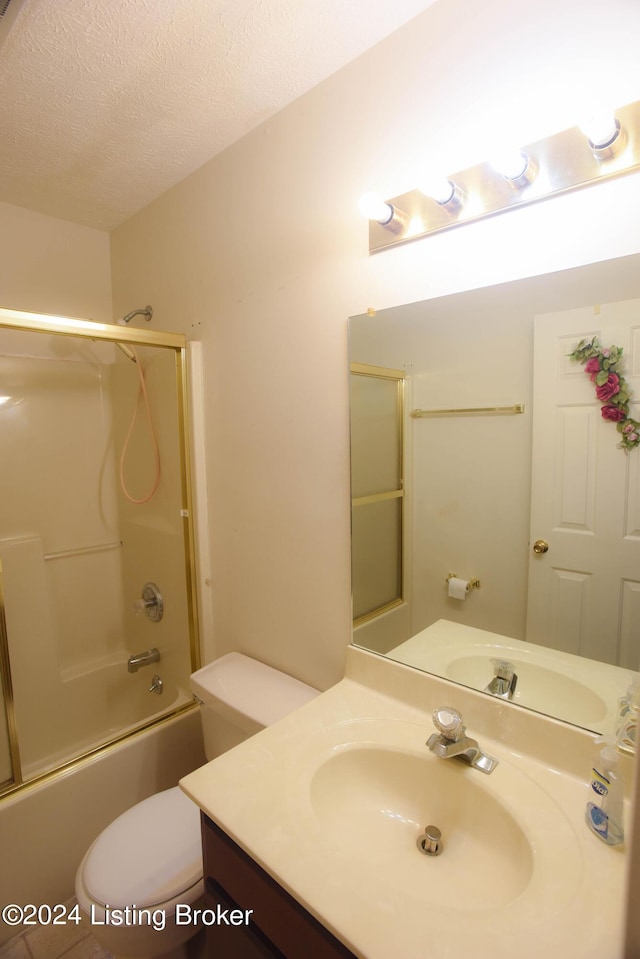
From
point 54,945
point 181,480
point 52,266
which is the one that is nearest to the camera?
point 54,945

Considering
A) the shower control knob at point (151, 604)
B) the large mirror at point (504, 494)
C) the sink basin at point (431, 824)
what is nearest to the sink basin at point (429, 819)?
the sink basin at point (431, 824)

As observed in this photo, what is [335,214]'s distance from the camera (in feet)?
4.00

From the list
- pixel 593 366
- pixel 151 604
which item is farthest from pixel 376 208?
pixel 151 604

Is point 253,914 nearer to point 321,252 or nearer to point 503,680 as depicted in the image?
point 503,680

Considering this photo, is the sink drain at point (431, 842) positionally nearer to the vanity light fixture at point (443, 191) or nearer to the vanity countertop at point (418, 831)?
the vanity countertop at point (418, 831)

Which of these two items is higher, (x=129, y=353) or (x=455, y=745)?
(x=129, y=353)

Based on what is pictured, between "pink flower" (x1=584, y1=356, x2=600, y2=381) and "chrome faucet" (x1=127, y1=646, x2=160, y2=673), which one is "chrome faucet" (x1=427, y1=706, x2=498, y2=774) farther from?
"chrome faucet" (x1=127, y1=646, x2=160, y2=673)

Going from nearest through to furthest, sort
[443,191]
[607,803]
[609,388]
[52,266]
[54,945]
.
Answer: [607,803], [609,388], [443,191], [54,945], [52,266]

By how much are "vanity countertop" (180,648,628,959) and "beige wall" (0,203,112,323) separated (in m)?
2.03

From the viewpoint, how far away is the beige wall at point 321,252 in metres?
0.85

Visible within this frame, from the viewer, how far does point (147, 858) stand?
1160 mm

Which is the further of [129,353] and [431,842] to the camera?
[129,353]

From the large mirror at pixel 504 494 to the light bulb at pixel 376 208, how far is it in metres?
0.21

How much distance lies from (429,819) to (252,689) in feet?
2.18
